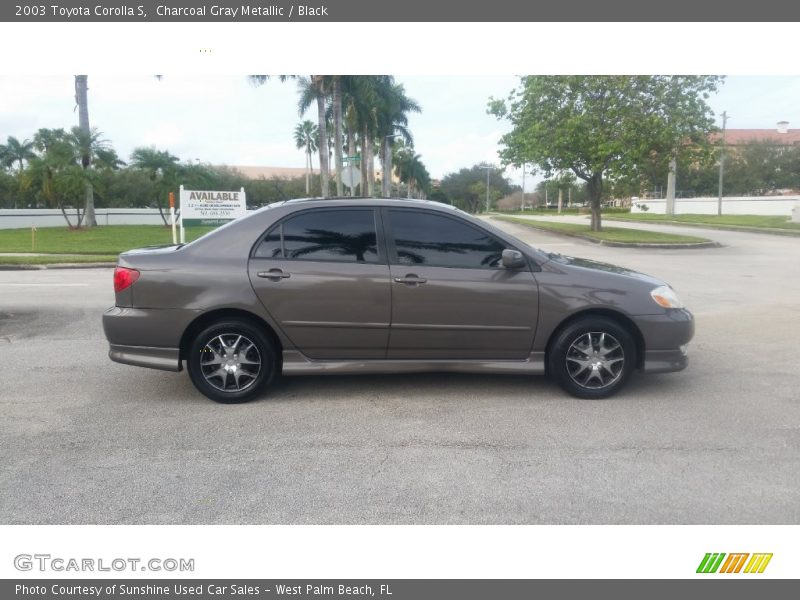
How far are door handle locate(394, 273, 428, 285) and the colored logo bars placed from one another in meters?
2.77

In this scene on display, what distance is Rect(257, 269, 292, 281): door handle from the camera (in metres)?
5.11

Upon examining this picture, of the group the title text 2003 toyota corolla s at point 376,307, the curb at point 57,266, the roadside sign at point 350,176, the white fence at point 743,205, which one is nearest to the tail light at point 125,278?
the title text 2003 toyota corolla s at point 376,307

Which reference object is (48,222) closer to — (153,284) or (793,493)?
(153,284)

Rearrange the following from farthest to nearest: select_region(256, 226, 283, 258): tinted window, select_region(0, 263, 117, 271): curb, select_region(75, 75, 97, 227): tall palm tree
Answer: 1. select_region(75, 75, 97, 227): tall palm tree
2. select_region(0, 263, 117, 271): curb
3. select_region(256, 226, 283, 258): tinted window

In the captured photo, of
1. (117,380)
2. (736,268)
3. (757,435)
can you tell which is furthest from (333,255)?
(736,268)

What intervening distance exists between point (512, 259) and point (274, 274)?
6.15 ft

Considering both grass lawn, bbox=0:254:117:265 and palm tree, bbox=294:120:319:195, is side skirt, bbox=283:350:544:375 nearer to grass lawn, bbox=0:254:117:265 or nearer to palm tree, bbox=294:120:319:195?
grass lawn, bbox=0:254:117:265

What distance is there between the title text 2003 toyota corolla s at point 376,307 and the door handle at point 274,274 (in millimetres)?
11

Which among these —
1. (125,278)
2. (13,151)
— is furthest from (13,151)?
(125,278)

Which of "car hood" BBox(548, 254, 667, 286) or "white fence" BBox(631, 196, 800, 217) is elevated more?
"white fence" BBox(631, 196, 800, 217)

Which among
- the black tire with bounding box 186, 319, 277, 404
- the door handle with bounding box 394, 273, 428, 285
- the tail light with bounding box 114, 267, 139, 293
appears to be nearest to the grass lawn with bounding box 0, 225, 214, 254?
the tail light with bounding box 114, 267, 139, 293

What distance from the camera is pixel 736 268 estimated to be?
15.5 metres

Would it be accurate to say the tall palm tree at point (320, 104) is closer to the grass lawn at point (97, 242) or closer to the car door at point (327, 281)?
the grass lawn at point (97, 242)

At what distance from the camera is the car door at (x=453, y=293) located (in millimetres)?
5137
